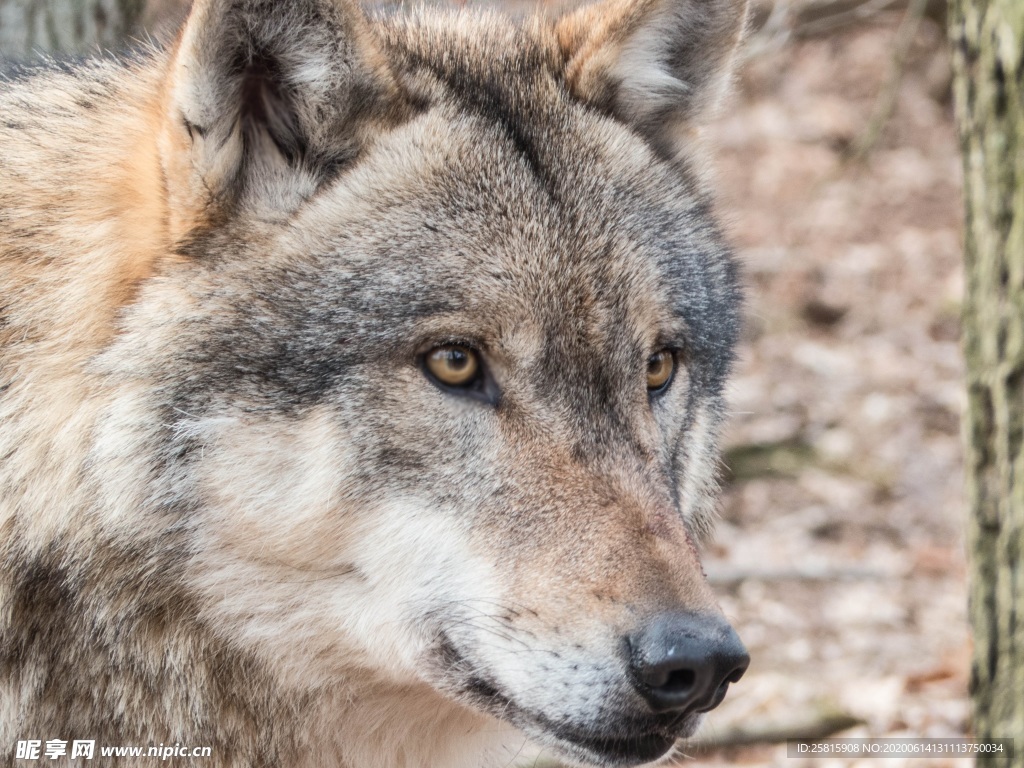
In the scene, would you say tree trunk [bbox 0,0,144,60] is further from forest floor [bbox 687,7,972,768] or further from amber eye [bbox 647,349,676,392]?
amber eye [bbox 647,349,676,392]

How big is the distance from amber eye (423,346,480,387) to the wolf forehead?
55 millimetres

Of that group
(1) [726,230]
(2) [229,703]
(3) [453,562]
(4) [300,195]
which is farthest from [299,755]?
(1) [726,230]

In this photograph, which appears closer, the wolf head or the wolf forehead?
the wolf head

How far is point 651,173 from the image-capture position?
12.0ft

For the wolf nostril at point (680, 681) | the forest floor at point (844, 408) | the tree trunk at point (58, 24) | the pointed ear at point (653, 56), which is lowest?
the forest floor at point (844, 408)

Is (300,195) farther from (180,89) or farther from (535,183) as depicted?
(535,183)

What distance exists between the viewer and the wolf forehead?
300 cm

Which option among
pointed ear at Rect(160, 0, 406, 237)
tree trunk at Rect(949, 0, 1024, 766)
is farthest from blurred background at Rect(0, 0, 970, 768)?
pointed ear at Rect(160, 0, 406, 237)

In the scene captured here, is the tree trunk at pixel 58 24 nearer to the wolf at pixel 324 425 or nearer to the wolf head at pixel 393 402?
the wolf at pixel 324 425

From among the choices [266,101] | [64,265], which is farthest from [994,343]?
[64,265]

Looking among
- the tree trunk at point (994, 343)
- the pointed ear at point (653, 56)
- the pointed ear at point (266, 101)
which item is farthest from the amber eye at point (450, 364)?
the tree trunk at point (994, 343)

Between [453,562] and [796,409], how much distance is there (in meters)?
6.35

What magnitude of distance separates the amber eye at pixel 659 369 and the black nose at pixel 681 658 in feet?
3.07

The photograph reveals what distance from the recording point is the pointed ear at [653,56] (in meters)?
3.61
